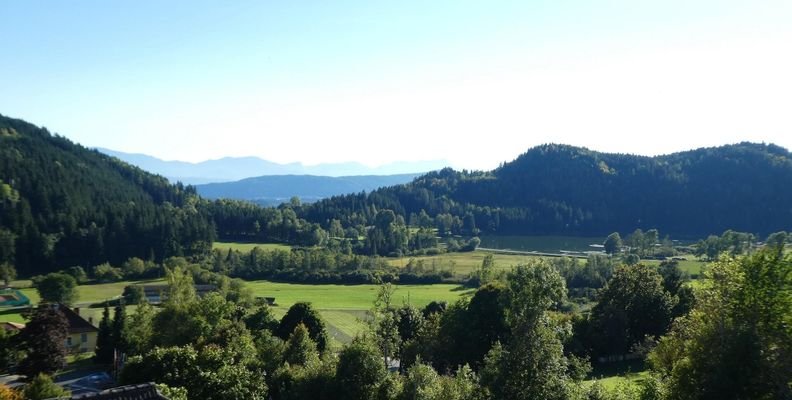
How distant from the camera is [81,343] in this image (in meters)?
49.0

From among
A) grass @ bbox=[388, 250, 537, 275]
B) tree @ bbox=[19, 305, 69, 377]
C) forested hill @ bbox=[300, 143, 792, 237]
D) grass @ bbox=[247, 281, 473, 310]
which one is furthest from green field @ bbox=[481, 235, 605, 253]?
tree @ bbox=[19, 305, 69, 377]

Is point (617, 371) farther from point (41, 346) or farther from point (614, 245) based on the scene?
point (614, 245)

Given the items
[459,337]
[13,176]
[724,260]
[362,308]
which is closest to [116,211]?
[13,176]

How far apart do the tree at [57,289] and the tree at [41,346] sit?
3330cm

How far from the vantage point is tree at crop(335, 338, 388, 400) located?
23.9 meters

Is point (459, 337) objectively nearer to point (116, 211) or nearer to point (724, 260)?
point (724, 260)

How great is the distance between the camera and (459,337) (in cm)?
3588

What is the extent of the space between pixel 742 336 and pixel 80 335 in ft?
167

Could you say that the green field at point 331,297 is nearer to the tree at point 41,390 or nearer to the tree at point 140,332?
the tree at point 140,332

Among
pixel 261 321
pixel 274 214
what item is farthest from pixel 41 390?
pixel 274 214

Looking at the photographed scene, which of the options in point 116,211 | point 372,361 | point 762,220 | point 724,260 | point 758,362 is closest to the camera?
point 758,362

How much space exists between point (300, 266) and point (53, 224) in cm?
5426

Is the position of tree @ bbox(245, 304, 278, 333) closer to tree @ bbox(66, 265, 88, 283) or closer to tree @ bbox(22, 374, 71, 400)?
tree @ bbox(22, 374, 71, 400)

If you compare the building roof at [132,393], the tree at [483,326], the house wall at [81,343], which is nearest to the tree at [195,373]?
the building roof at [132,393]
